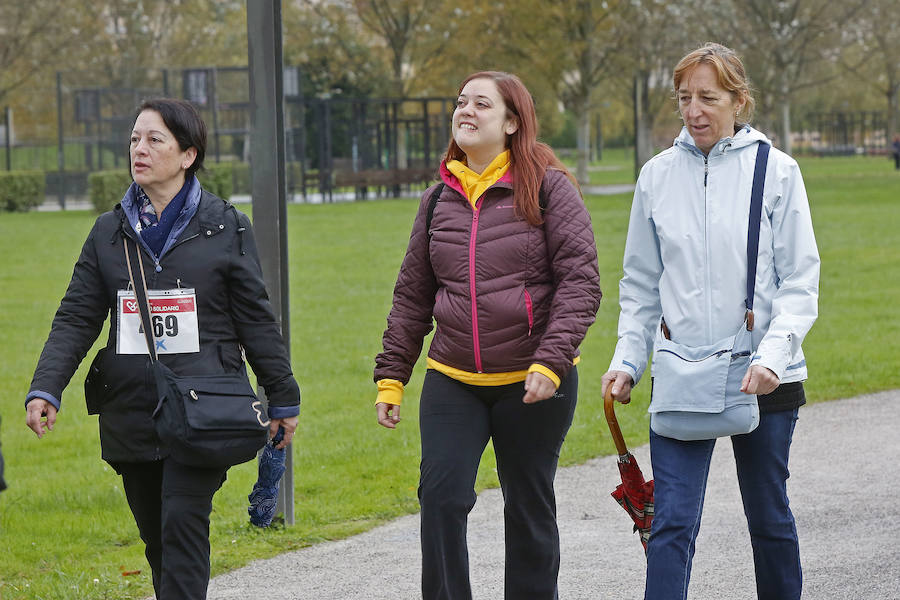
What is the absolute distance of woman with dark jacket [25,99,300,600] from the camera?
4098 mm

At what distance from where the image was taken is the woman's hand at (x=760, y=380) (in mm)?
3781

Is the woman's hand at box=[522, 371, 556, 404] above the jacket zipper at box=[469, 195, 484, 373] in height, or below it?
below

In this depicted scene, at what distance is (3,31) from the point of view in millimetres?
44500

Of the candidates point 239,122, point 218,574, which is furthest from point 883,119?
point 218,574

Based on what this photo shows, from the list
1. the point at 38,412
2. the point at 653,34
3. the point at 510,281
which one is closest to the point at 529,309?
the point at 510,281

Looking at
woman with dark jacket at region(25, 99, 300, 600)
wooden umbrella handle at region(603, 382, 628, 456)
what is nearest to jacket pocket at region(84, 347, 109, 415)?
woman with dark jacket at region(25, 99, 300, 600)

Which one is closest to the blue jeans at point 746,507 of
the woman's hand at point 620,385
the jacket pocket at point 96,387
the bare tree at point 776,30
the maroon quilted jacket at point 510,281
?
the woman's hand at point 620,385

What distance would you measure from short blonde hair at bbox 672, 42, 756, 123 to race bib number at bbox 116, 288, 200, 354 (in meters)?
1.60

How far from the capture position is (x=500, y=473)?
4336 mm

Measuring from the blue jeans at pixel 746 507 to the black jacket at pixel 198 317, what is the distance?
1.19 m

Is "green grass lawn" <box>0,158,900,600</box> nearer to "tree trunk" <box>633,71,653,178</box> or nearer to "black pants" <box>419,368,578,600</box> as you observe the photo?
"black pants" <box>419,368,578,600</box>

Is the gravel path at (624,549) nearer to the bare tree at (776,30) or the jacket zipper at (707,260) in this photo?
the jacket zipper at (707,260)

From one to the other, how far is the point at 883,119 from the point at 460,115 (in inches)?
3458

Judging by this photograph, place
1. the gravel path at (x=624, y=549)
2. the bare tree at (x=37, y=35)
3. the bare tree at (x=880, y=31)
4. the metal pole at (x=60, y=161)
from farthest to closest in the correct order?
the bare tree at (x=880, y=31)
the bare tree at (x=37, y=35)
the metal pole at (x=60, y=161)
the gravel path at (x=624, y=549)
